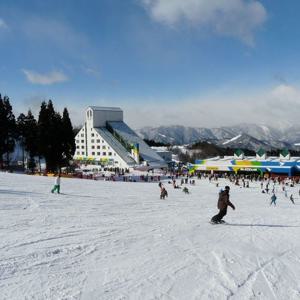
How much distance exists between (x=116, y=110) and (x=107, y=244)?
90011 mm

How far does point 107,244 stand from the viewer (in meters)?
8.11

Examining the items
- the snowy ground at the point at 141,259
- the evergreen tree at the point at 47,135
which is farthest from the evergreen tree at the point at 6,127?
the snowy ground at the point at 141,259

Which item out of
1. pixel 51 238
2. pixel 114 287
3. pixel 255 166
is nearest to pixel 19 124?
pixel 255 166

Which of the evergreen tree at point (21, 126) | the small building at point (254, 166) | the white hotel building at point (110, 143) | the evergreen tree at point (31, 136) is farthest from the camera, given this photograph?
the white hotel building at point (110, 143)

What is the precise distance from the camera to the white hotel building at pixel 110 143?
264 ft

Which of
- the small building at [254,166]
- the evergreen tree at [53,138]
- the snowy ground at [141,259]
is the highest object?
the evergreen tree at [53,138]

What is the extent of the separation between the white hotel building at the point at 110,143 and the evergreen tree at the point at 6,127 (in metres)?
31.9

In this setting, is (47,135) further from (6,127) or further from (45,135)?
(6,127)

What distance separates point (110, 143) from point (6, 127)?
39.5m

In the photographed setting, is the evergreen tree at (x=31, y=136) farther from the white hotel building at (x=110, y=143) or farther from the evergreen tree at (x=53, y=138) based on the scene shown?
the white hotel building at (x=110, y=143)

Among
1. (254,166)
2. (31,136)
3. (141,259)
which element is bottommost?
(141,259)

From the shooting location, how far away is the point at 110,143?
282 ft

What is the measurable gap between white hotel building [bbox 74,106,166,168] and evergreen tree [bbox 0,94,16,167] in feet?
105

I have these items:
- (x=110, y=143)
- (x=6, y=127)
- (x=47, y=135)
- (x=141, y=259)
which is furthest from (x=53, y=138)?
(x=141, y=259)
